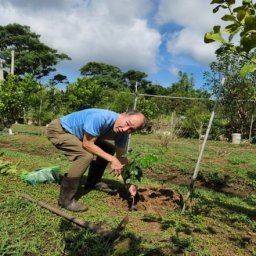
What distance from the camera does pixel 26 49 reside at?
42.7m

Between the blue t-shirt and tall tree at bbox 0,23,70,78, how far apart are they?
124 feet

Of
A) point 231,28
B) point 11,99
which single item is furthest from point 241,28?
point 11,99

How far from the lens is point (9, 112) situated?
1669 cm

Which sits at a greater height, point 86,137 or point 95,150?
point 86,137

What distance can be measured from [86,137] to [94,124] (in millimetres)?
177

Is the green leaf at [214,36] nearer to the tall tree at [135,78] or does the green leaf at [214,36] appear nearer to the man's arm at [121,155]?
the man's arm at [121,155]

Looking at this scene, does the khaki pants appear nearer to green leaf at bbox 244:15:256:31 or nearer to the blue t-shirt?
the blue t-shirt

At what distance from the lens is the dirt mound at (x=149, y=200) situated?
4547mm

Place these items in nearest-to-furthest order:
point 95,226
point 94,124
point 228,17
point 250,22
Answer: point 250,22
point 228,17
point 95,226
point 94,124

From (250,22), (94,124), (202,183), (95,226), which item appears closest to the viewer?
(250,22)

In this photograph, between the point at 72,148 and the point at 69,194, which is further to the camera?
the point at 72,148

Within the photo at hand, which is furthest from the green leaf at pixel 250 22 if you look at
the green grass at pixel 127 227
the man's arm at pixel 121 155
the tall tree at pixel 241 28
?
the man's arm at pixel 121 155

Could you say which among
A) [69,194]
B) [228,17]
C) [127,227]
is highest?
[228,17]

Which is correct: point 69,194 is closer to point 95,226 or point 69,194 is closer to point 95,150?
point 95,150
